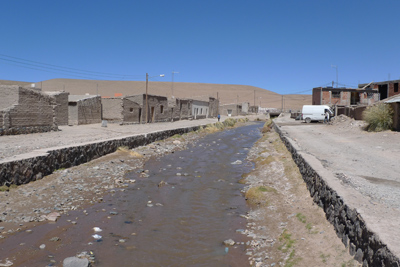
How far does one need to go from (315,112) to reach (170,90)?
106556 mm

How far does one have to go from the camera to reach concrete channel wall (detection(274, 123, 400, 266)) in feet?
11.7

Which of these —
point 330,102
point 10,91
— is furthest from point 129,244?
point 330,102

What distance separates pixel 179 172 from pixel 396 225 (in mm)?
9768

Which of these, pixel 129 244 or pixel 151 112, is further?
pixel 151 112

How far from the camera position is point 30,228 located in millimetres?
6867

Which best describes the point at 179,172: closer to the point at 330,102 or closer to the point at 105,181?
the point at 105,181

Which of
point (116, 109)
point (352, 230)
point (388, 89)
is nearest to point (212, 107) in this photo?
point (388, 89)

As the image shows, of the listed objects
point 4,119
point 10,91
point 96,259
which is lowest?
point 96,259

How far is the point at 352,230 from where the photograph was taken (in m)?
4.62

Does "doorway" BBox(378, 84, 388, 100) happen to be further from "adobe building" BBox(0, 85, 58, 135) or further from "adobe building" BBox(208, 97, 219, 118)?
"adobe building" BBox(0, 85, 58, 135)

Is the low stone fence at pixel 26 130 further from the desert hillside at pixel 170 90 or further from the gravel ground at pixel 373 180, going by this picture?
the desert hillside at pixel 170 90

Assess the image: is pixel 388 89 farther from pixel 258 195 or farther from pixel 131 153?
pixel 258 195

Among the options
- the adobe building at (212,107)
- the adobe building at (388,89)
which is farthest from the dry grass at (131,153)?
the adobe building at (212,107)

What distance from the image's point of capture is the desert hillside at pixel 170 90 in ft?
399
